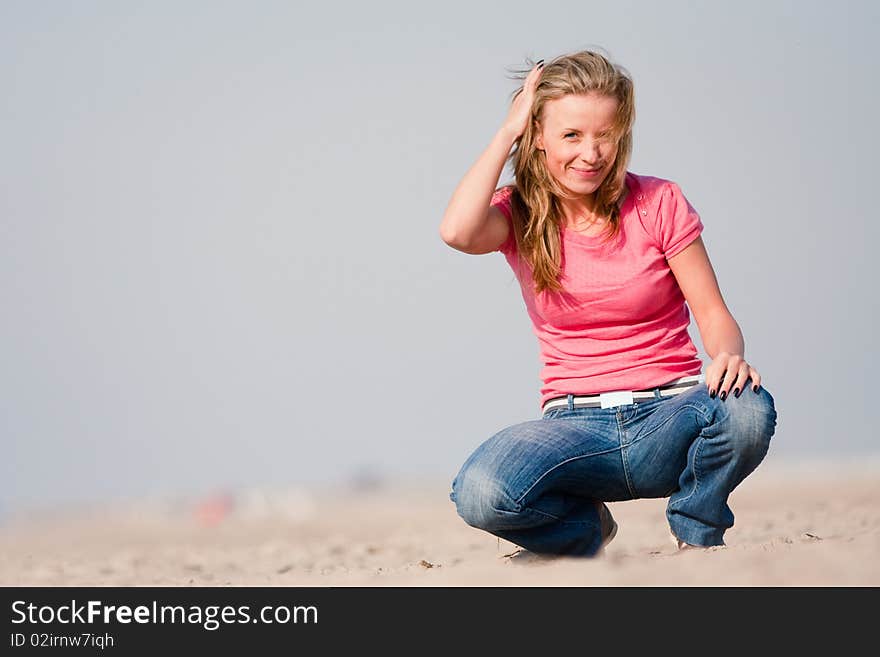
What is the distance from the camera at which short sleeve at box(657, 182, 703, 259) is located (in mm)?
2875

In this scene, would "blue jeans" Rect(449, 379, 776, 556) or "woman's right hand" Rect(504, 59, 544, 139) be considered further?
"woman's right hand" Rect(504, 59, 544, 139)

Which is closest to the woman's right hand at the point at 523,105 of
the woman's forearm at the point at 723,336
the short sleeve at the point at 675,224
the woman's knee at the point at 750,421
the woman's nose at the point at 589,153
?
the woman's nose at the point at 589,153

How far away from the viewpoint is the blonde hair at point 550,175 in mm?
2865

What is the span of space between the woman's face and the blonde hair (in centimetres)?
2

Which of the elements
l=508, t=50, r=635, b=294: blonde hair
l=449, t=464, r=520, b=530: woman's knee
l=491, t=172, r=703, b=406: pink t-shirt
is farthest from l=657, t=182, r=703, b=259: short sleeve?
l=449, t=464, r=520, b=530: woman's knee

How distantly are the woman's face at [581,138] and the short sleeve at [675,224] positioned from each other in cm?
18

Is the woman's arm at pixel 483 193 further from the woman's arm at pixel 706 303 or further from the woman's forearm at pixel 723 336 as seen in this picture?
the woman's forearm at pixel 723 336

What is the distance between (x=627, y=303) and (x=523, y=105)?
22.1 inches

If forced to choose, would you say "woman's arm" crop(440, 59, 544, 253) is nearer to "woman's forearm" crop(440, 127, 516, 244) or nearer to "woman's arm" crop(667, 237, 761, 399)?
"woman's forearm" crop(440, 127, 516, 244)

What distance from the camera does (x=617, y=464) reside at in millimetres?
2855

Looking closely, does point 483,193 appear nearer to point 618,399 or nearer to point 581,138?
point 581,138
